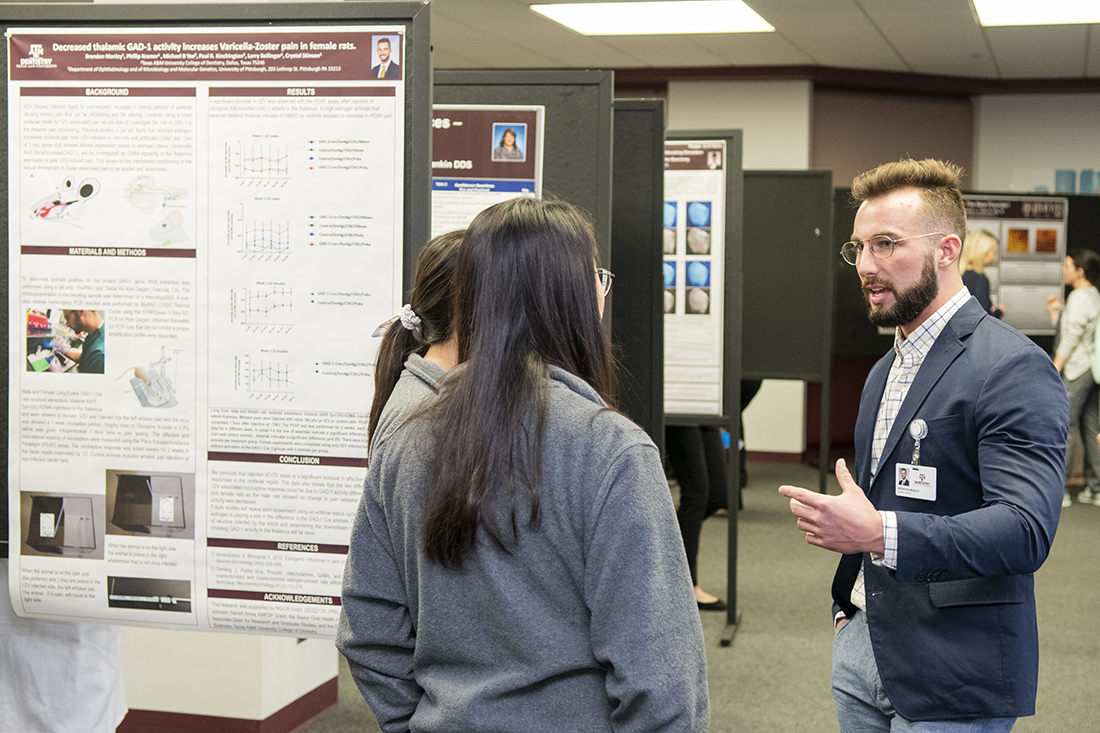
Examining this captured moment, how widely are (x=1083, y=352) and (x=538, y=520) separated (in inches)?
272

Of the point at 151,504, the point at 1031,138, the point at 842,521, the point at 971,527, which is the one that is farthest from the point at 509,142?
the point at 1031,138

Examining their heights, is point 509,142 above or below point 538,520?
above

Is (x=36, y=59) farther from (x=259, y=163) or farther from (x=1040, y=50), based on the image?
(x=1040, y=50)

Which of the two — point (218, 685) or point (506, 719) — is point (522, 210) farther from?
point (218, 685)

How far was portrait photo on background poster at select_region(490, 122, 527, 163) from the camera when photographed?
2.22 m

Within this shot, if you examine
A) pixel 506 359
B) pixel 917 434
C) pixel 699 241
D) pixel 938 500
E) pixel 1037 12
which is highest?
pixel 1037 12

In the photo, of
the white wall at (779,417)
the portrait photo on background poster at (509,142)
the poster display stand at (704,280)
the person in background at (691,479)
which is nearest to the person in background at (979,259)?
the white wall at (779,417)

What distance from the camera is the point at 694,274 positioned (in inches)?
154

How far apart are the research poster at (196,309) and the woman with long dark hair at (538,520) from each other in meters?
0.54

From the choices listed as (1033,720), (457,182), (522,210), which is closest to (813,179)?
(1033,720)

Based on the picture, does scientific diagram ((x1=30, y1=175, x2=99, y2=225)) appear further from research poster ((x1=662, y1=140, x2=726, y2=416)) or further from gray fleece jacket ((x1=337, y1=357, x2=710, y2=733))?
research poster ((x1=662, y1=140, x2=726, y2=416))

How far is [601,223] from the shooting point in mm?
2076

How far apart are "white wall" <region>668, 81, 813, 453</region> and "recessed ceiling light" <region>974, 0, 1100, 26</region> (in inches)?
77.6

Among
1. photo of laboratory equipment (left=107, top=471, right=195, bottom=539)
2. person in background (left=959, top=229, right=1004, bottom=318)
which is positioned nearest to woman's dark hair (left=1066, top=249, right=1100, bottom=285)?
person in background (left=959, top=229, right=1004, bottom=318)
